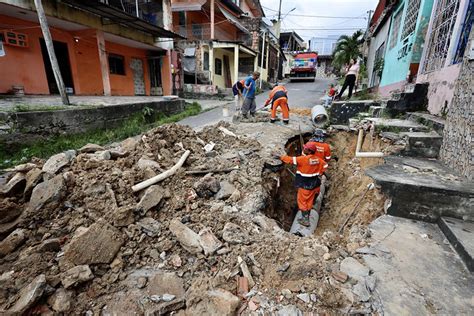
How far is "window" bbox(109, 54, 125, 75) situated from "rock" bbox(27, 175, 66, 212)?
35.4 feet

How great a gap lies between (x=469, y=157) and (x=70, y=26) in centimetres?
1210

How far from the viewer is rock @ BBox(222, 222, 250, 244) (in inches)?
100.0

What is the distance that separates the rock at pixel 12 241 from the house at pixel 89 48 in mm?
7517

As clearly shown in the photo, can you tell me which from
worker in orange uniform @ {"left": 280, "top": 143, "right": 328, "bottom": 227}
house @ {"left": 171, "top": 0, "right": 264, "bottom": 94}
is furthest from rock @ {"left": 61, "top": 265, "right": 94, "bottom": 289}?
house @ {"left": 171, "top": 0, "right": 264, "bottom": 94}

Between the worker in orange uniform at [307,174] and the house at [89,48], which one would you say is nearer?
the worker in orange uniform at [307,174]

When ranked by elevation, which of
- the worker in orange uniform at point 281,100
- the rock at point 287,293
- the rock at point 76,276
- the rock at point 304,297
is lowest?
the rock at point 287,293

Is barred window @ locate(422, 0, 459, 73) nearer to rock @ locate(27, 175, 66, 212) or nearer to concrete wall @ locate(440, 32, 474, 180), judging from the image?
concrete wall @ locate(440, 32, 474, 180)

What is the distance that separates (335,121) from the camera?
6852 millimetres

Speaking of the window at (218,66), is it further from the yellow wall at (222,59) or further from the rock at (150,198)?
the rock at (150,198)

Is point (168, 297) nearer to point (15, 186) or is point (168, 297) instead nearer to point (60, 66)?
point (15, 186)

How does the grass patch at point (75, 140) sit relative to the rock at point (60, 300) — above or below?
above

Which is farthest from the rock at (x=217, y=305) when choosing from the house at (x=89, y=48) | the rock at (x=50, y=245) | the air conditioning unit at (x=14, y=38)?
the air conditioning unit at (x=14, y=38)

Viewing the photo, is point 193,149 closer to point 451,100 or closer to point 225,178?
point 225,178

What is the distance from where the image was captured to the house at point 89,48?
757 centimetres
